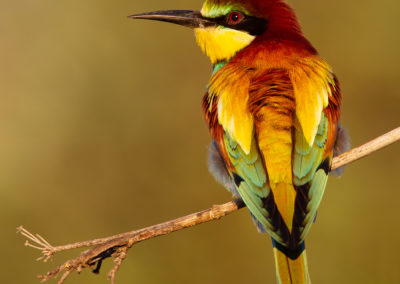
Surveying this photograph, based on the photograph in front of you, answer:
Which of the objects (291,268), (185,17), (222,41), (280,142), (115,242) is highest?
(185,17)

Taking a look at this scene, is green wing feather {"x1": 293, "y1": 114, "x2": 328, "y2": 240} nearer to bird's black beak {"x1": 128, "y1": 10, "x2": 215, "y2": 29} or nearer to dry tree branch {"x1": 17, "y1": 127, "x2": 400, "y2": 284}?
dry tree branch {"x1": 17, "y1": 127, "x2": 400, "y2": 284}

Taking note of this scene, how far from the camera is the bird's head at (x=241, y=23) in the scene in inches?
113

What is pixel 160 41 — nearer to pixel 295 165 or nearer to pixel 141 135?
pixel 141 135

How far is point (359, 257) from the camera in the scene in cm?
366

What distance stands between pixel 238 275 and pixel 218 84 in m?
1.52

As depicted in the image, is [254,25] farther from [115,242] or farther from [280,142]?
[115,242]

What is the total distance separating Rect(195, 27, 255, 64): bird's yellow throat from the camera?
2.88 meters

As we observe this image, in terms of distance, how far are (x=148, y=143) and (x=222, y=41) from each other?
Result: 128 cm

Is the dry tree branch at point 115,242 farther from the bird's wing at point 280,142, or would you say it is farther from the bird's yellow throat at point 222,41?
the bird's yellow throat at point 222,41

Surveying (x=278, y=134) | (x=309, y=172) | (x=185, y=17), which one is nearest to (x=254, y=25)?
(x=185, y=17)

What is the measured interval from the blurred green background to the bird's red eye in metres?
1.24

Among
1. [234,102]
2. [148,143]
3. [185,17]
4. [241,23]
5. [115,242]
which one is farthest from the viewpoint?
[148,143]

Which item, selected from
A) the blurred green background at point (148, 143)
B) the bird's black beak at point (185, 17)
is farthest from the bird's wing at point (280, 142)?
the blurred green background at point (148, 143)

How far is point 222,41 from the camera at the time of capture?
2.92 metres
